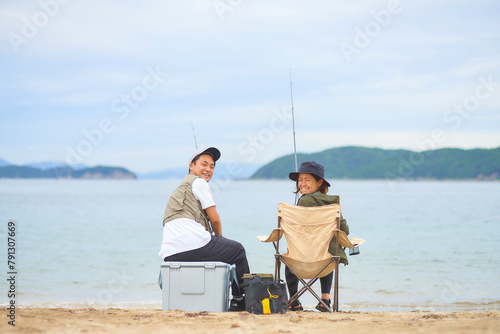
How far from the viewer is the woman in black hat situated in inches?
167

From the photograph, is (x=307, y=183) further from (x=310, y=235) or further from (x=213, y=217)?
(x=213, y=217)

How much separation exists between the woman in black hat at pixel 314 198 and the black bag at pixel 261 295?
41cm

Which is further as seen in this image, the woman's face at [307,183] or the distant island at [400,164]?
the distant island at [400,164]

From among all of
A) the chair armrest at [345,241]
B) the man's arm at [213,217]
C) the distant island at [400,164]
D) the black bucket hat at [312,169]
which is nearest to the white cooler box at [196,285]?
the man's arm at [213,217]

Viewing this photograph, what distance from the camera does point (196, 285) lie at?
12.5ft

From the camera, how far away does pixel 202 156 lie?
408 cm

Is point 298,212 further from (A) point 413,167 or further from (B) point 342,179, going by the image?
(B) point 342,179

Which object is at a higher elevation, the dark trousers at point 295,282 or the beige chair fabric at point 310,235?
the beige chair fabric at point 310,235

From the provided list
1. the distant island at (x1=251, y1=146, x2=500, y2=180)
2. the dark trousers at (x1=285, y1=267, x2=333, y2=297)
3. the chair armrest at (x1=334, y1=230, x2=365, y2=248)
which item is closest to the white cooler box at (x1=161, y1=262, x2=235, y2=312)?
the dark trousers at (x1=285, y1=267, x2=333, y2=297)

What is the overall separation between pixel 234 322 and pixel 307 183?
137cm

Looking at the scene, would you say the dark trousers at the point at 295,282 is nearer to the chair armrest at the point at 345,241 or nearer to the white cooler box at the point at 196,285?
the chair armrest at the point at 345,241

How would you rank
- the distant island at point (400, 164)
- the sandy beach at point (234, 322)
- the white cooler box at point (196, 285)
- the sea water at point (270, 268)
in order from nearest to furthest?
the sandy beach at point (234, 322)
the white cooler box at point (196, 285)
the sea water at point (270, 268)
the distant island at point (400, 164)

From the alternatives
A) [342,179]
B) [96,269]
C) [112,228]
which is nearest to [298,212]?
[96,269]

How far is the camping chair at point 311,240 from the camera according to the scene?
410 cm
